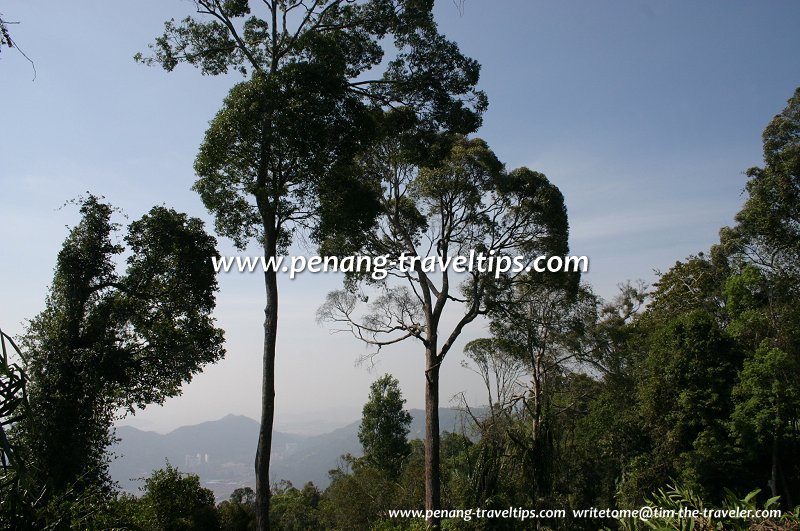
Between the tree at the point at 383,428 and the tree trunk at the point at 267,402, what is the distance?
1851 cm

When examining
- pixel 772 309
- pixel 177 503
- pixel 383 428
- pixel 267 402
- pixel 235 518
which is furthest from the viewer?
pixel 383 428

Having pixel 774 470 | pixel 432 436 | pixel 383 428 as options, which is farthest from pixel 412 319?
pixel 383 428

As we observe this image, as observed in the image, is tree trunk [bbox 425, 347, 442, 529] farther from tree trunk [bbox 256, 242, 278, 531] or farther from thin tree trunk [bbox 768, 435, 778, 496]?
thin tree trunk [bbox 768, 435, 778, 496]

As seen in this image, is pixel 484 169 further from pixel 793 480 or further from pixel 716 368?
pixel 793 480

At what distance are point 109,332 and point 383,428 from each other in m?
17.0

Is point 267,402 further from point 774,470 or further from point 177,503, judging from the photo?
point 774,470

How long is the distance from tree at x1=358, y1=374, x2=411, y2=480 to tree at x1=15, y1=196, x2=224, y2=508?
15.2m

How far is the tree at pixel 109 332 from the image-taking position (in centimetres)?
910

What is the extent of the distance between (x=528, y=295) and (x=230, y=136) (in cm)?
757

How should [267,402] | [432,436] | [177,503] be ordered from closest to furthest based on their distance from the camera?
[267,402], [177,503], [432,436]

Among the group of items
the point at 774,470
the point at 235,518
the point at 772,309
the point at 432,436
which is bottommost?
the point at 235,518

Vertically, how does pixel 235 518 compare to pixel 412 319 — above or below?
below

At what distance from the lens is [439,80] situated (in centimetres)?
913

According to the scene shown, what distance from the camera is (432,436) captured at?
10180mm
